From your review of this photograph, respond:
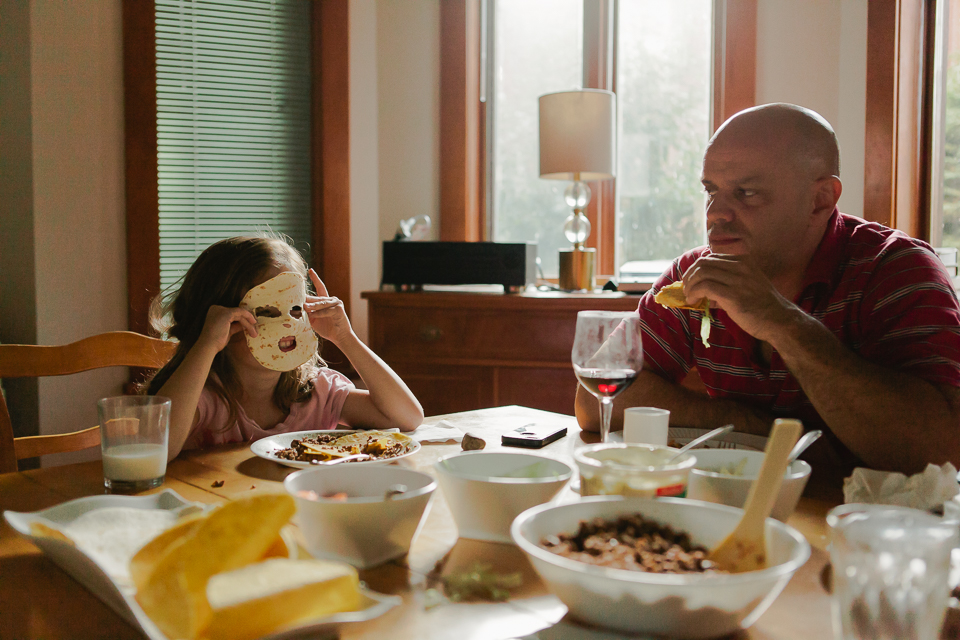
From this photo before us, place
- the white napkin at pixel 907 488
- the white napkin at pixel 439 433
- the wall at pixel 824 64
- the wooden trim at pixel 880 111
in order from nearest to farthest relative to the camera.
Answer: the white napkin at pixel 907 488 < the white napkin at pixel 439 433 < the wooden trim at pixel 880 111 < the wall at pixel 824 64

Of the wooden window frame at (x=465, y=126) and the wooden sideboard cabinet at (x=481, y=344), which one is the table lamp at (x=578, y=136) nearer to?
the wooden sideboard cabinet at (x=481, y=344)

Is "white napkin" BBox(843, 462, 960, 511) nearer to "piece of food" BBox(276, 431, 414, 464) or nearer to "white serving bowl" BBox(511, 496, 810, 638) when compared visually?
"white serving bowl" BBox(511, 496, 810, 638)

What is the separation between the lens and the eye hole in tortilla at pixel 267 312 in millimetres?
1535

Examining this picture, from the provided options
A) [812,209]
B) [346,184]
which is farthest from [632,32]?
[812,209]

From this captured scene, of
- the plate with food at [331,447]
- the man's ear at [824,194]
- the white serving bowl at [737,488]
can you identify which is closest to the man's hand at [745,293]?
the man's ear at [824,194]

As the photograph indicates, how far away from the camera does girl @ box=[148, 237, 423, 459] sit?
1.57 m

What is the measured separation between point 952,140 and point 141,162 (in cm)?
305

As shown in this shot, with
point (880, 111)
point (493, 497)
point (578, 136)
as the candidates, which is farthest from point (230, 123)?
point (493, 497)

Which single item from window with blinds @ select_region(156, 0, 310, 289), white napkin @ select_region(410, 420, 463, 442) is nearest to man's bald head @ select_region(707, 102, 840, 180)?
white napkin @ select_region(410, 420, 463, 442)

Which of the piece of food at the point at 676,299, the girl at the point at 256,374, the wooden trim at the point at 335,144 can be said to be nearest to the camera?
the piece of food at the point at 676,299

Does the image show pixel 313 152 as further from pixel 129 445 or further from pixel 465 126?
pixel 129 445

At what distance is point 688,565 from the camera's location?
23.9 inches

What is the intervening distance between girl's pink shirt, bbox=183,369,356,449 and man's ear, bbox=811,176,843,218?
113 cm

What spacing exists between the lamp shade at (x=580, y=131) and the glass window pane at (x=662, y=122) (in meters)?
0.56
